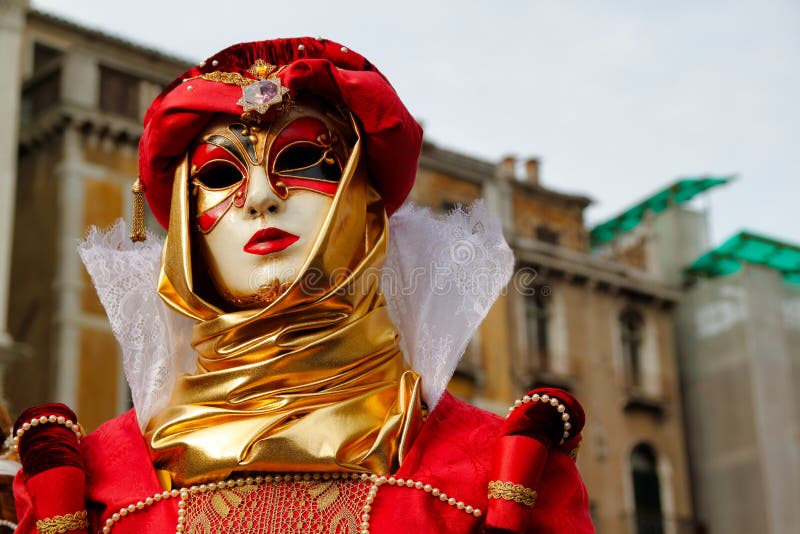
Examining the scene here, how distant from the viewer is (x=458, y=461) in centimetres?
353

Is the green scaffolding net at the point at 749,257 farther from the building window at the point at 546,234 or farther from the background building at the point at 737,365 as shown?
the building window at the point at 546,234

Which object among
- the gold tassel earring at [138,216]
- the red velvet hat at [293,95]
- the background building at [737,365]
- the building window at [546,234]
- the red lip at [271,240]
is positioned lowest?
the red lip at [271,240]

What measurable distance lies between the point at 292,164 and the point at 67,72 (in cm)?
1381

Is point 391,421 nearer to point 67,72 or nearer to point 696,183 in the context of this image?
point 67,72

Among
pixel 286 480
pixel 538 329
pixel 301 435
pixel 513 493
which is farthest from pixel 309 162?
pixel 538 329

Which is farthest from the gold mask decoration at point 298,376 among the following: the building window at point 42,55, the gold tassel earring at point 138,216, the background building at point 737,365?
the background building at point 737,365

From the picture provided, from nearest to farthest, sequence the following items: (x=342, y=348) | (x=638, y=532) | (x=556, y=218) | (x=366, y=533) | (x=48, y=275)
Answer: (x=366, y=533) → (x=342, y=348) → (x=48, y=275) → (x=638, y=532) → (x=556, y=218)

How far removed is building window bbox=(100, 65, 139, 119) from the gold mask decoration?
1388 cm

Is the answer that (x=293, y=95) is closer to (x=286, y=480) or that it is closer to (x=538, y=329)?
(x=286, y=480)

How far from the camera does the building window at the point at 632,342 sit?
22.5 meters

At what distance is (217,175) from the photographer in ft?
12.5

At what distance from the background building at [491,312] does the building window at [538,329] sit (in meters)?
0.02

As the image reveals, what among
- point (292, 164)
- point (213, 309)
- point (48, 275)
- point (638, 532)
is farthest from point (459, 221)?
point (638, 532)

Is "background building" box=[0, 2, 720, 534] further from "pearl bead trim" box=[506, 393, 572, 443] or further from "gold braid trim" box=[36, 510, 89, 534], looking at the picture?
"gold braid trim" box=[36, 510, 89, 534]
